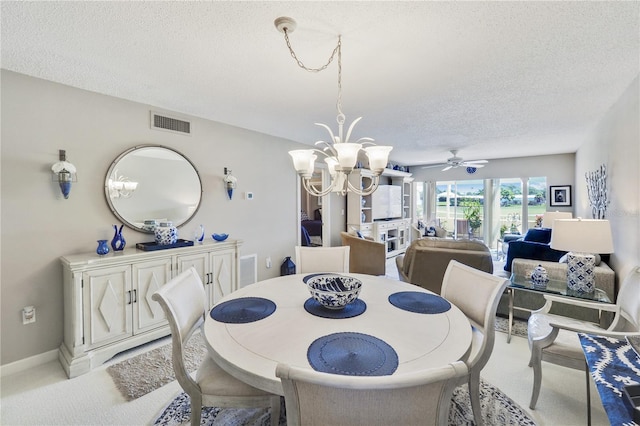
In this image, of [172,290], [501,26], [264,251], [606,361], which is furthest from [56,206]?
[606,361]

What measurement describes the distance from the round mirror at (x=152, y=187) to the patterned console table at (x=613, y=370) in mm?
3447

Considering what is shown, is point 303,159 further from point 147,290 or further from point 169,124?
point 169,124

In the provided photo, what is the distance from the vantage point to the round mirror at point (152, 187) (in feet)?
8.89

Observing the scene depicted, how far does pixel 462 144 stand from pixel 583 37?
325 centimetres

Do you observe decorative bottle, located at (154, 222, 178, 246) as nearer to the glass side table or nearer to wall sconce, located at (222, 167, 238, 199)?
wall sconce, located at (222, 167, 238, 199)

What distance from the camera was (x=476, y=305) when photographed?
1691 millimetres

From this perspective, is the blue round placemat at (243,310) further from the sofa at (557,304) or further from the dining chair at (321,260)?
A: the sofa at (557,304)


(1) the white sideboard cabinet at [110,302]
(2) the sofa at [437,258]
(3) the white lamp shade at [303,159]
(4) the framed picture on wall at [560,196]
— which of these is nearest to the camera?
(3) the white lamp shade at [303,159]

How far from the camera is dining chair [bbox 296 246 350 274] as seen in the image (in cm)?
254

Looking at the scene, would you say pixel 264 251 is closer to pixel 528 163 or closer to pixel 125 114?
pixel 125 114

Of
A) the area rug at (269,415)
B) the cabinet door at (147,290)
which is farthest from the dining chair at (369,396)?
the cabinet door at (147,290)

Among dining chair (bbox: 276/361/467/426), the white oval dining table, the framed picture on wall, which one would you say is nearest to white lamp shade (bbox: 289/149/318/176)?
the white oval dining table

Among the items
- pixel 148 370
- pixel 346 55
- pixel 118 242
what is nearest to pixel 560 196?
pixel 346 55

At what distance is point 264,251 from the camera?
164 inches
